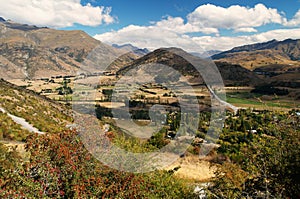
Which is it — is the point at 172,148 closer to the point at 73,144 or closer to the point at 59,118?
the point at 73,144

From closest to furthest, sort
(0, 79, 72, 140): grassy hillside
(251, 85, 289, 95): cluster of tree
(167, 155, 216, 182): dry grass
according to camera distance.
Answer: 1. (167, 155, 216, 182): dry grass
2. (0, 79, 72, 140): grassy hillside
3. (251, 85, 289, 95): cluster of tree

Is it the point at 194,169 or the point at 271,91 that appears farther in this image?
the point at 271,91

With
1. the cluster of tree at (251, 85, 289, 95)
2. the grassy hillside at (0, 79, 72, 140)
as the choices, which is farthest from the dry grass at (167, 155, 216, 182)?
the cluster of tree at (251, 85, 289, 95)

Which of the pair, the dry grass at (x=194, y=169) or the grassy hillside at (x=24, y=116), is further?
the grassy hillside at (x=24, y=116)

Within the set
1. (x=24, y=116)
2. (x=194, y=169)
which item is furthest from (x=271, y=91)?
(x=24, y=116)

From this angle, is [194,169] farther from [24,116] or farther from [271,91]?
[271,91]

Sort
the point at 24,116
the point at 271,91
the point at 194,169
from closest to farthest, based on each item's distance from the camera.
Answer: the point at 194,169 → the point at 24,116 → the point at 271,91

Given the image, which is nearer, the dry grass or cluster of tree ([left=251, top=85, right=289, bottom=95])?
the dry grass

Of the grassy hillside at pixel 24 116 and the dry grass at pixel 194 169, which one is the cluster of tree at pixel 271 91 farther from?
the dry grass at pixel 194 169

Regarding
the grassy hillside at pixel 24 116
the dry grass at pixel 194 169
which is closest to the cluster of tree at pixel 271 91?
the grassy hillside at pixel 24 116

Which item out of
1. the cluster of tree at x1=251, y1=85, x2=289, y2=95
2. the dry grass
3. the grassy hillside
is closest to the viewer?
the dry grass

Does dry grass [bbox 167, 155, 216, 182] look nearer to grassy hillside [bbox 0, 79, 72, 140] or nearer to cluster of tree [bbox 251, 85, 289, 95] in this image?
grassy hillside [bbox 0, 79, 72, 140]

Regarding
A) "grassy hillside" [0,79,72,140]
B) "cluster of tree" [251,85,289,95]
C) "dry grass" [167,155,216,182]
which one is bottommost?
"dry grass" [167,155,216,182]

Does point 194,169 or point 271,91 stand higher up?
point 271,91
